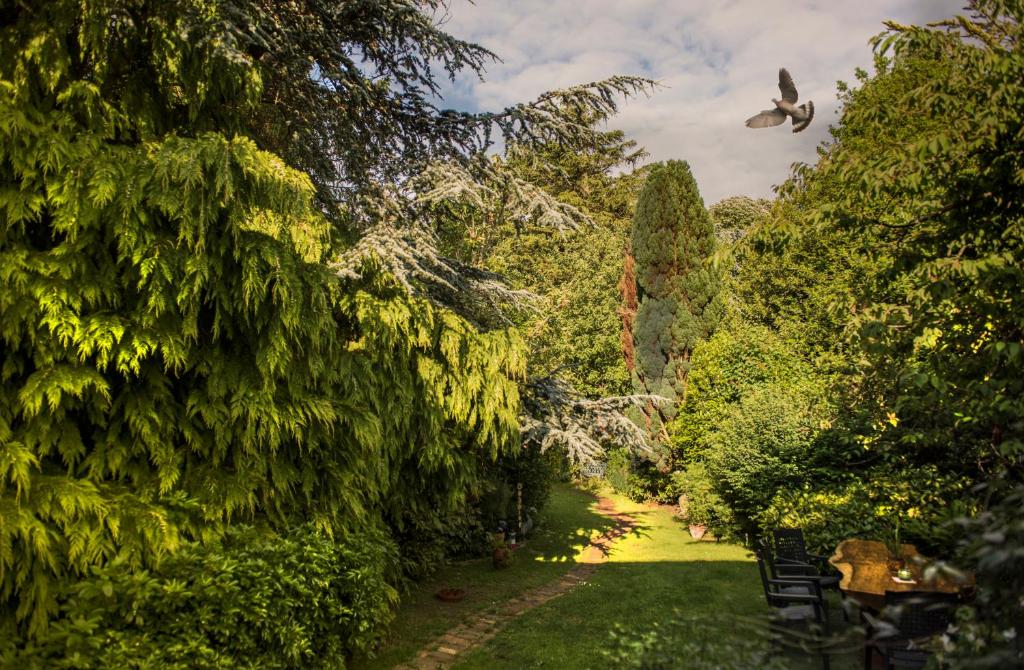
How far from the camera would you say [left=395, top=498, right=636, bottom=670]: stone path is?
645 cm

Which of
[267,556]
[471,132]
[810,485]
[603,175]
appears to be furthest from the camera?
[603,175]

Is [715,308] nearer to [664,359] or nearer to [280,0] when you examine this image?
[664,359]

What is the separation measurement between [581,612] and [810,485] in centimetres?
447

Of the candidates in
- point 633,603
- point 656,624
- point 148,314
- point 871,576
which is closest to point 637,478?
point 633,603

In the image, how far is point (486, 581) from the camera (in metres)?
9.66

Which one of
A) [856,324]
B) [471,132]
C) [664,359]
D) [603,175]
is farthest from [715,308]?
[603,175]

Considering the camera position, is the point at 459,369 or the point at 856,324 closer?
the point at 856,324

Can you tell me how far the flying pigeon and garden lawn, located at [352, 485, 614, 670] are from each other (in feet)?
21.8

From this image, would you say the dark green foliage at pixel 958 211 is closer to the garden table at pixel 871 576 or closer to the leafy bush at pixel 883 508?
the garden table at pixel 871 576

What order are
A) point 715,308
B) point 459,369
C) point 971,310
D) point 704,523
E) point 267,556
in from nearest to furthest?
point 971,310 < point 267,556 < point 459,369 < point 704,523 < point 715,308

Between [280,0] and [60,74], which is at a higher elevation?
[280,0]

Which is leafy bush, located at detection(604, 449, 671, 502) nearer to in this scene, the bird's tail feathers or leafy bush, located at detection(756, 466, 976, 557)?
leafy bush, located at detection(756, 466, 976, 557)

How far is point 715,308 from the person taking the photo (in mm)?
15383

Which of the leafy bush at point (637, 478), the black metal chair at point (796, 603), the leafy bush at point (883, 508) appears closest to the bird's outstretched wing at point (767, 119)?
the black metal chair at point (796, 603)
